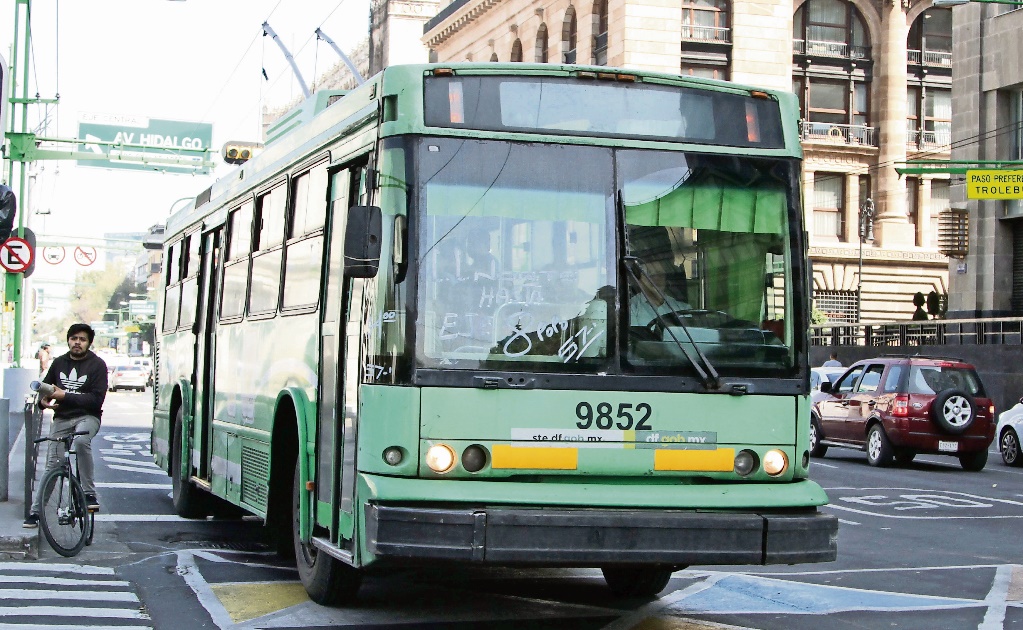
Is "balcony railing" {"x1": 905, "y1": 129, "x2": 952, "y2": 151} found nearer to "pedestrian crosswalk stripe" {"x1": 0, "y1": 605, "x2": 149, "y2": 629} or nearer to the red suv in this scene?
the red suv

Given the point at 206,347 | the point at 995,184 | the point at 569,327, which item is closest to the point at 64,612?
the point at 569,327

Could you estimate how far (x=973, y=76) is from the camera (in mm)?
39500

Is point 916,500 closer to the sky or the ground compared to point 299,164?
closer to the ground

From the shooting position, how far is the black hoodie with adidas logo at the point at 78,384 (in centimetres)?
1119

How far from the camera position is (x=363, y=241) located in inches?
282

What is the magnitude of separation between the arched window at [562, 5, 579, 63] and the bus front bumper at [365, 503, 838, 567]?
5501cm

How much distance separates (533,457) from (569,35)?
5546 centimetres

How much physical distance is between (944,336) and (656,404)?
33187mm

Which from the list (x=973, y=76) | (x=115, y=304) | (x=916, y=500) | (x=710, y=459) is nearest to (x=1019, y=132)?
(x=973, y=76)

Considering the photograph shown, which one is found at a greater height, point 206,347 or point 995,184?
point 995,184

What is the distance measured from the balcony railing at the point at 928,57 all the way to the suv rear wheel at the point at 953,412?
45.2 metres

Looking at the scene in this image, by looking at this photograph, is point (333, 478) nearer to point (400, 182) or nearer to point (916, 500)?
point (400, 182)

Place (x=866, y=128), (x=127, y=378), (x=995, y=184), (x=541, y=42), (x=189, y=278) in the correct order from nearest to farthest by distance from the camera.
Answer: (x=189, y=278) < (x=995, y=184) < (x=866, y=128) < (x=127, y=378) < (x=541, y=42)

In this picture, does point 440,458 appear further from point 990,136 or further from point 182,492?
point 990,136
